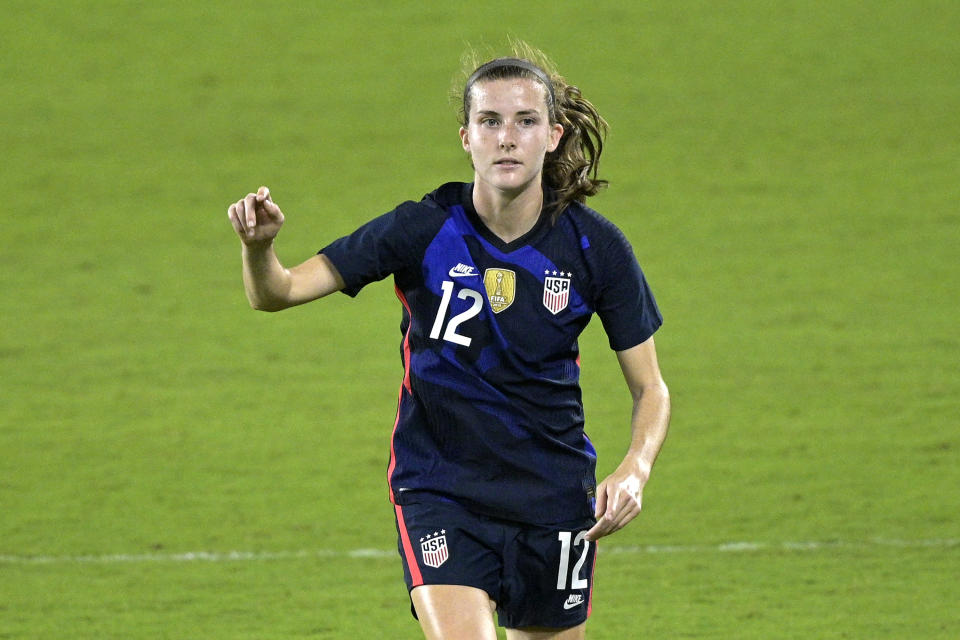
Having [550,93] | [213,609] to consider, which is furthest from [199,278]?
[550,93]

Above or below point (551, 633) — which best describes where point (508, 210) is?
above

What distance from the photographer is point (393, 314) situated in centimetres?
1033

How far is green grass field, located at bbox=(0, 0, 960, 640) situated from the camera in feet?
20.7

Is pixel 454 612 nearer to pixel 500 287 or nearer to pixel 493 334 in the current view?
pixel 493 334

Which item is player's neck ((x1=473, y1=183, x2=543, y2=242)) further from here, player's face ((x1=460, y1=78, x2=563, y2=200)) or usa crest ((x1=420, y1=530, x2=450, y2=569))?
usa crest ((x1=420, y1=530, x2=450, y2=569))

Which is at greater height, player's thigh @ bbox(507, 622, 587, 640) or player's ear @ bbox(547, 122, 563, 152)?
player's ear @ bbox(547, 122, 563, 152)

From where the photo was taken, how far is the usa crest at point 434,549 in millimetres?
3448

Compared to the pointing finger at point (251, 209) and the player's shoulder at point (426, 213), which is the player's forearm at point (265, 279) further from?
the player's shoulder at point (426, 213)

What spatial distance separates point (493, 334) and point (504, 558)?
528mm

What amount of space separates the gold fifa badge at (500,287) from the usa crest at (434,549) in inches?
21.3

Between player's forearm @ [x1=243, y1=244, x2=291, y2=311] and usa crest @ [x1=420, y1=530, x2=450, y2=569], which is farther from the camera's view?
usa crest @ [x1=420, y1=530, x2=450, y2=569]

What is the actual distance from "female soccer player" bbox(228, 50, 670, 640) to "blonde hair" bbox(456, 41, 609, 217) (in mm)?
11

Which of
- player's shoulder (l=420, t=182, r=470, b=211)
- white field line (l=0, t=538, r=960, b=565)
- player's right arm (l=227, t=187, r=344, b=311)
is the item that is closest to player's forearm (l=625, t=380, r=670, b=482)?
player's shoulder (l=420, t=182, r=470, b=211)

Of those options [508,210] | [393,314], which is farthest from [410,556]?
[393,314]
